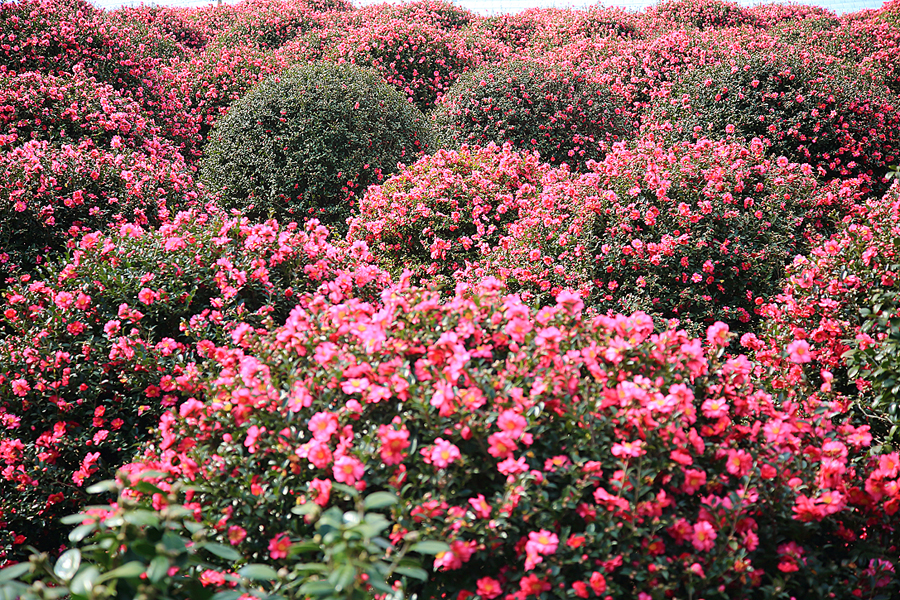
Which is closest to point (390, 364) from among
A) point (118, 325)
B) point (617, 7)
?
point (118, 325)

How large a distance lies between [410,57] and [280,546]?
918cm

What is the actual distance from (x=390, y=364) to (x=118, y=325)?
171 cm

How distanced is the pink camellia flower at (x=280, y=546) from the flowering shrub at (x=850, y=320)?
7.09ft

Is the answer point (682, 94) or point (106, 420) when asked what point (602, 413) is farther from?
point (682, 94)

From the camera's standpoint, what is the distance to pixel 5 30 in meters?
6.95

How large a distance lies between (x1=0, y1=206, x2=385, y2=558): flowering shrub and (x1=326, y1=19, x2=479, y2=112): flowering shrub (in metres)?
6.82

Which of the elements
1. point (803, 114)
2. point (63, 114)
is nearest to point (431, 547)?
point (63, 114)

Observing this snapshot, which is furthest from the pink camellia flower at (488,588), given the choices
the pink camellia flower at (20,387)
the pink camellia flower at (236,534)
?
the pink camellia flower at (20,387)

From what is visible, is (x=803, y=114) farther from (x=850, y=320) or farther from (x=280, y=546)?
(x=280, y=546)

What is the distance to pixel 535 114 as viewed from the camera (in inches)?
279

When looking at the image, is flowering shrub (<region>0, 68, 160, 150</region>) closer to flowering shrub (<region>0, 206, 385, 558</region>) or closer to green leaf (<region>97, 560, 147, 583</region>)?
flowering shrub (<region>0, 206, 385, 558</region>)

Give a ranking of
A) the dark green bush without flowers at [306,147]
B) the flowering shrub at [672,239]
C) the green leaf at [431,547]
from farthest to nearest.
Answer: the dark green bush without flowers at [306,147] → the flowering shrub at [672,239] → the green leaf at [431,547]

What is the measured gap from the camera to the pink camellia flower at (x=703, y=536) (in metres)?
1.65

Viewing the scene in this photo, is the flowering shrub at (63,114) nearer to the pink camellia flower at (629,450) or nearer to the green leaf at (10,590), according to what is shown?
the green leaf at (10,590)
